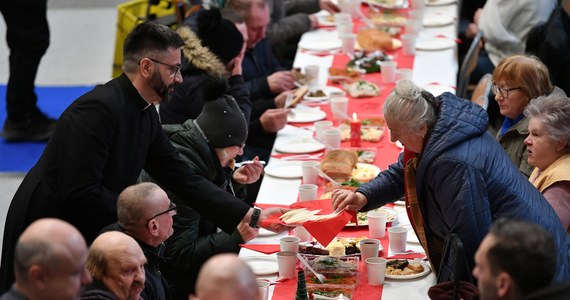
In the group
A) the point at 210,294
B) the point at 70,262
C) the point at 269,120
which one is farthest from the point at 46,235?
the point at 269,120

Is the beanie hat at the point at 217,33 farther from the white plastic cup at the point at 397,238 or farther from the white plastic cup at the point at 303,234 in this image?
the white plastic cup at the point at 397,238

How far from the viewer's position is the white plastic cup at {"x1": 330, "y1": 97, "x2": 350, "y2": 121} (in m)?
6.52

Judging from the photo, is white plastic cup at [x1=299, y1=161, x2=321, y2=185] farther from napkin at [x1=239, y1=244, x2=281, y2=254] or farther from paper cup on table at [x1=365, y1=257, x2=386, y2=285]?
paper cup on table at [x1=365, y1=257, x2=386, y2=285]

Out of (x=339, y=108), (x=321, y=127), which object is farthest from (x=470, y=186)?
(x=339, y=108)

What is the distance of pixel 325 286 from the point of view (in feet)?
14.0

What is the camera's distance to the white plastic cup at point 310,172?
556cm

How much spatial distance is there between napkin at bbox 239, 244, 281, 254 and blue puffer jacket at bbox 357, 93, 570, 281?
2.53 feet

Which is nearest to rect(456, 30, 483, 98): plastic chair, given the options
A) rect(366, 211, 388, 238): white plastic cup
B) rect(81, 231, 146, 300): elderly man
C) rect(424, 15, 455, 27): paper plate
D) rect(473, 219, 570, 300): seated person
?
rect(424, 15, 455, 27): paper plate

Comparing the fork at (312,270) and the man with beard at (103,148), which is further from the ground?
the man with beard at (103,148)

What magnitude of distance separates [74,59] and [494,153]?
7818 mm

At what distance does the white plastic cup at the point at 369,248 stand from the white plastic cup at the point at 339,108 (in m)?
2.13

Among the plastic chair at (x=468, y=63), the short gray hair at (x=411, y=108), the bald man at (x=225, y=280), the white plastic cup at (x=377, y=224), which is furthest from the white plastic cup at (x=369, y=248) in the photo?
the plastic chair at (x=468, y=63)

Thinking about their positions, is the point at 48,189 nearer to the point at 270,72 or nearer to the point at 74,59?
the point at 270,72

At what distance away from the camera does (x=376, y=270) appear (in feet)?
14.2
